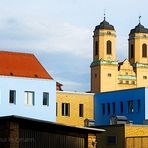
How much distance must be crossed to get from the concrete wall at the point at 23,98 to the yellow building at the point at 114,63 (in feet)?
211

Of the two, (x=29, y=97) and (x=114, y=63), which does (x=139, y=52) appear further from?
(x=29, y=97)

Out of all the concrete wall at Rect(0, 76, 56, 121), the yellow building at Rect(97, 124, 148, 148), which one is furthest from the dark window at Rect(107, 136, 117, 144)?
the concrete wall at Rect(0, 76, 56, 121)

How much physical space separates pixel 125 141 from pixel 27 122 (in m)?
22.5

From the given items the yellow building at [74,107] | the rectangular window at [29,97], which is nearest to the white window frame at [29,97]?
the rectangular window at [29,97]

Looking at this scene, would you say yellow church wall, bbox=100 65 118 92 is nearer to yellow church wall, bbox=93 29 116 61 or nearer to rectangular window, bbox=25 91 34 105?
yellow church wall, bbox=93 29 116 61

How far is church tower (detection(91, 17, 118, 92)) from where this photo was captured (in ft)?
444

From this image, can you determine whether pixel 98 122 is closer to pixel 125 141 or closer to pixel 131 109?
pixel 131 109

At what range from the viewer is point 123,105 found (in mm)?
76500

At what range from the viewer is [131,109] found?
7525cm

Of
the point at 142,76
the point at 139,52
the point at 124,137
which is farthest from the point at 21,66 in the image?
the point at 142,76

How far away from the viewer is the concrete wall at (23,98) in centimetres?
6625

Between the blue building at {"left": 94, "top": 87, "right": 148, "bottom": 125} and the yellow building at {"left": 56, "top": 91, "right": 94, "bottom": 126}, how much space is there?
34.0 inches

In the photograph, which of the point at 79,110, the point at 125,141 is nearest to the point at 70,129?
the point at 125,141

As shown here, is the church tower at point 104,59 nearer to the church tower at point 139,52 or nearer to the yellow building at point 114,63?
the yellow building at point 114,63
